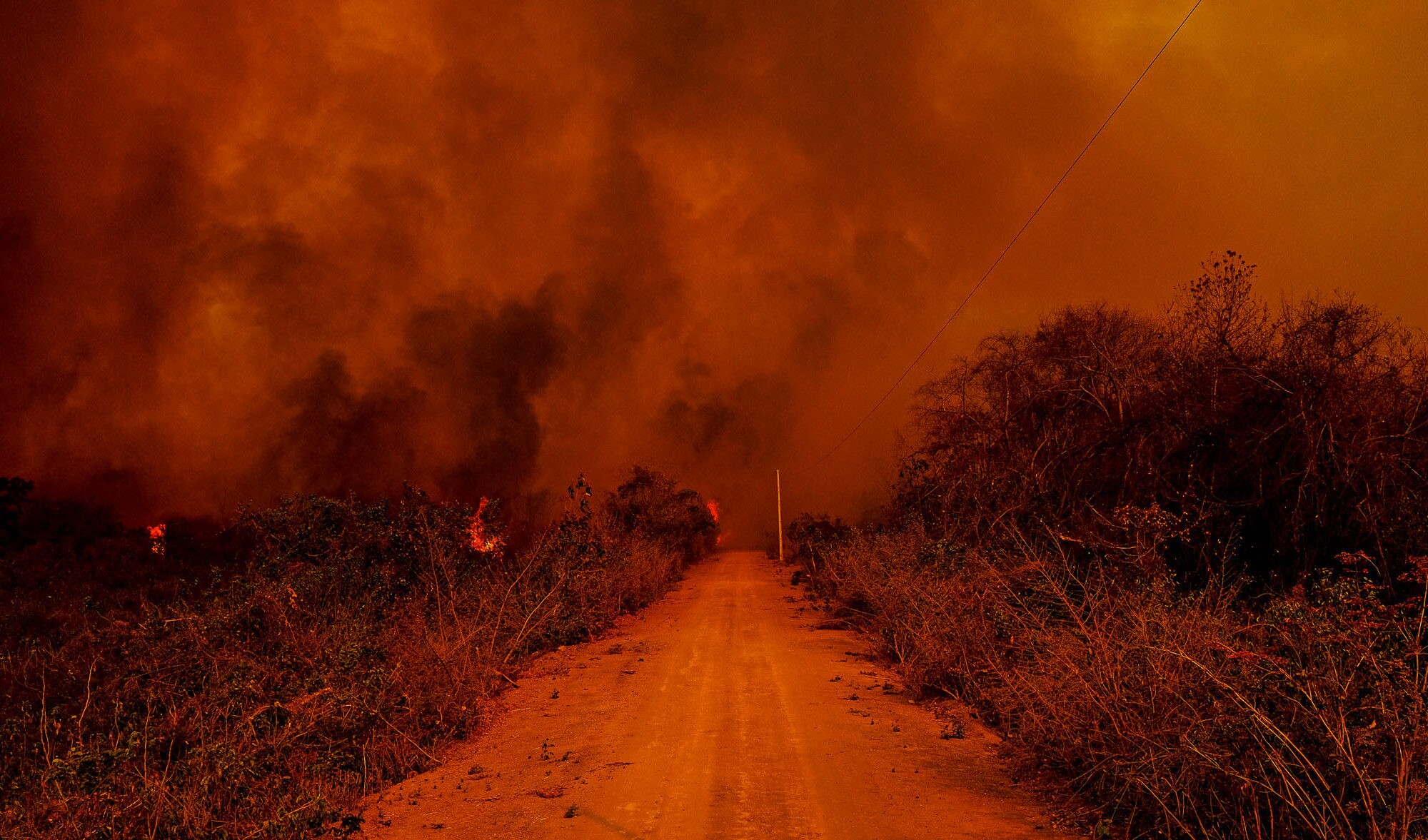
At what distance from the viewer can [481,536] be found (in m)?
15.9

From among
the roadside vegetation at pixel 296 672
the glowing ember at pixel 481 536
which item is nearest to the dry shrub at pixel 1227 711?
the roadside vegetation at pixel 296 672

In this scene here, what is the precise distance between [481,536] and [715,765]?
9595 millimetres

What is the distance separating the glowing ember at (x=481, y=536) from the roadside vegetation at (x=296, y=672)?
66 millimetres

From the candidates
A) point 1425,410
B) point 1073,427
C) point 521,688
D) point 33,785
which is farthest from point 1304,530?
point 33,785

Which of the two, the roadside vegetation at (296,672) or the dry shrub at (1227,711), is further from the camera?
the roadside vegetation at (296,672)

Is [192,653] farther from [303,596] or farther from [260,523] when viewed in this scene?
[260,523]

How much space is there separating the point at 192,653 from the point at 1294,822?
1014cm

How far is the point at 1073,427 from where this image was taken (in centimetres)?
1650

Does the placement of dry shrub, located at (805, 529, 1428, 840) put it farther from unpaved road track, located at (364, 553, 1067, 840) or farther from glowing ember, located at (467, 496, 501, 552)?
glowing ember, located at (467, 496, 501, 552)

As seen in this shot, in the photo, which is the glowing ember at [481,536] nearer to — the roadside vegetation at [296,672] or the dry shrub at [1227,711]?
the roadside vegetation at [296,672]

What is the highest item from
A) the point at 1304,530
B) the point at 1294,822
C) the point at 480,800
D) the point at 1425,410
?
the point at 1425,410

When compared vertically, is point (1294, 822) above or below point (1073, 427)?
below

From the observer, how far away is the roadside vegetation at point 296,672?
572cm

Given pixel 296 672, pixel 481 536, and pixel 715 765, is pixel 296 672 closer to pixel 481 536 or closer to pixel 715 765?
pixel 715 765
